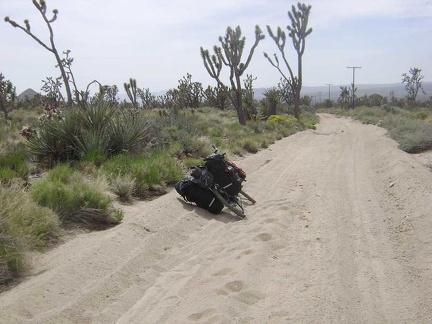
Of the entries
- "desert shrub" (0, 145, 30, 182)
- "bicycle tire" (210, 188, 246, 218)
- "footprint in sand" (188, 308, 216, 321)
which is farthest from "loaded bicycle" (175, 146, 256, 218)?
"footprint in sand" (188, 308, 216, 321)

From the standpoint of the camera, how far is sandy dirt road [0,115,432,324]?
13.3 ft

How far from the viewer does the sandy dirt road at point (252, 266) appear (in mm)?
4051

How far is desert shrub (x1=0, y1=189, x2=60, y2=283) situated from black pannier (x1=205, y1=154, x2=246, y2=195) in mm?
2786

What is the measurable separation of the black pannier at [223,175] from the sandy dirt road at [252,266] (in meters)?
0.44

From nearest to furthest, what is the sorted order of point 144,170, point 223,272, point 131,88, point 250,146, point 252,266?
point 223,272, point 252,266, point 144,170, point 250,146, point 131,88

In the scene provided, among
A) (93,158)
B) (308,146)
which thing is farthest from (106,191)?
(308,146)

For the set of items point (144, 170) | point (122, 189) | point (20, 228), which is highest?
point (20, 228)

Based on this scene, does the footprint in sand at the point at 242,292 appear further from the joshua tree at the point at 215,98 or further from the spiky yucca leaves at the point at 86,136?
the joshua tree at the point at 215,98

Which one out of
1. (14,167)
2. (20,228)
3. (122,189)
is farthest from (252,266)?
(14,167)

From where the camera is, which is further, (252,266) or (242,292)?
(252,266)

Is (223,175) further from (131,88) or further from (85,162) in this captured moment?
(131,88)

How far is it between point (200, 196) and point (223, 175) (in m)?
0.55

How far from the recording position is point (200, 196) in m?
7.60

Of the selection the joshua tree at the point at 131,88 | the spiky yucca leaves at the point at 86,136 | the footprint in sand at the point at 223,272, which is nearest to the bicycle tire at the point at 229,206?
Answer: the footprint in sand at the point at 223,272
